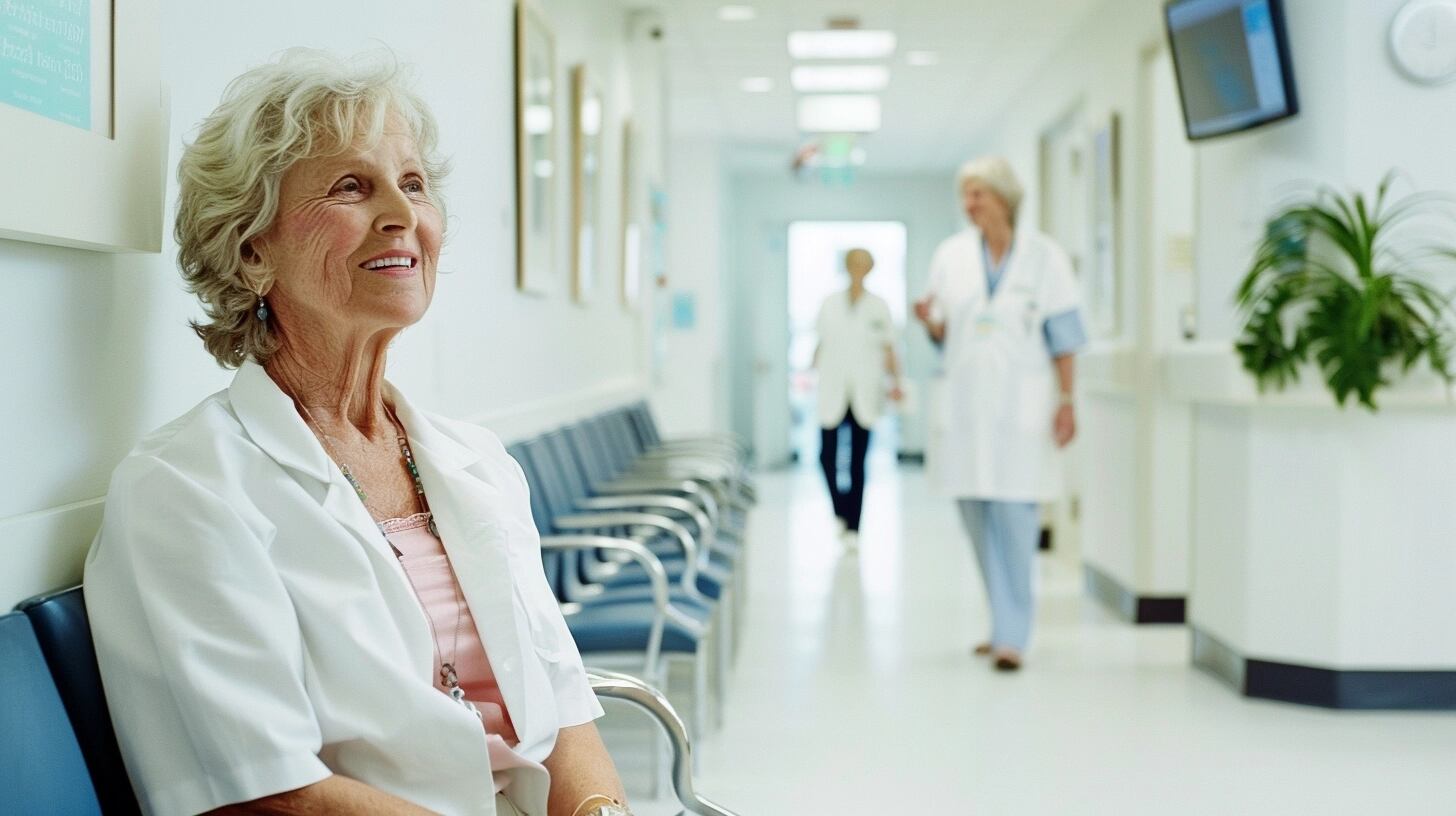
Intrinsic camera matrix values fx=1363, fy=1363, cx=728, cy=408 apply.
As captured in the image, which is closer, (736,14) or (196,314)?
(196,314)

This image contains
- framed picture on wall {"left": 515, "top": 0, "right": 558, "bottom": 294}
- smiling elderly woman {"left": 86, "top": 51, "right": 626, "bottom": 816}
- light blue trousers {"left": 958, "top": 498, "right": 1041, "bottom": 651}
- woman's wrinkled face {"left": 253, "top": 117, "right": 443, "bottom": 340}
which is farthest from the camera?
light blue trousers {"left": 958, "top": 498, "right": 1041, "bottom": 651}

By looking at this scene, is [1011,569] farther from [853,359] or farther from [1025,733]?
[853,359]

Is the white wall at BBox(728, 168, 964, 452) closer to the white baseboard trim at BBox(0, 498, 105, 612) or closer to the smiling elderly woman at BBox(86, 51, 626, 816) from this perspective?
the smiling elderly woman at BBox(86, 51, 626, 816)

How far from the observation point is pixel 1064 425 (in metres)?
4.89

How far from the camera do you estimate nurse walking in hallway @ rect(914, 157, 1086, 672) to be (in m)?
4.80

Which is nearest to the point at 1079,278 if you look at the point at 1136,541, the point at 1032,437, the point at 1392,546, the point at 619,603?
the point at 1136,541

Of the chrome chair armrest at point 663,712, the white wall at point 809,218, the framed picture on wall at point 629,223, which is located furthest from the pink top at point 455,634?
the white wall at point 809,218

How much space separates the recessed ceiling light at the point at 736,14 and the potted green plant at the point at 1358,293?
356 centimetres

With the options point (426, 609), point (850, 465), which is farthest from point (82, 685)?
point (850, 465)

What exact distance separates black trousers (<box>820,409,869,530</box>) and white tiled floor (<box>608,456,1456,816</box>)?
6.18 ft

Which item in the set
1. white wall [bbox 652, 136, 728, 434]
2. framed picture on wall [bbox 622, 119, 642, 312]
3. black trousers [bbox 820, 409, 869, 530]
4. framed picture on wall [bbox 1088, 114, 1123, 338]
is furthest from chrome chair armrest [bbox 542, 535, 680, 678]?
white wall [bbox 652, 136, 728, 434]

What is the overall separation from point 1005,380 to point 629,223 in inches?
106

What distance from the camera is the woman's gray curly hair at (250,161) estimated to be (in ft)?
4.75

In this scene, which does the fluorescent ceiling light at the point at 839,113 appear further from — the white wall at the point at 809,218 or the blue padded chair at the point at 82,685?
the blue padded chair at the point at 82,685
